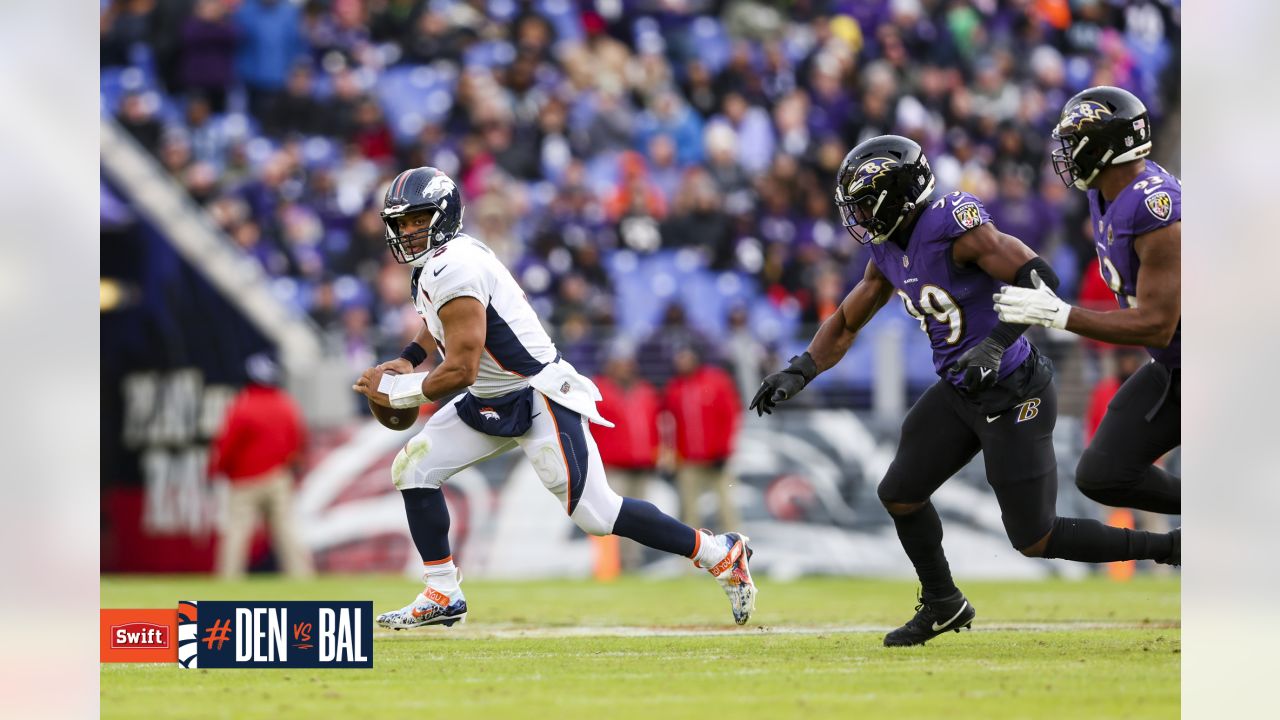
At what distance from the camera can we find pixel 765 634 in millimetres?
7301

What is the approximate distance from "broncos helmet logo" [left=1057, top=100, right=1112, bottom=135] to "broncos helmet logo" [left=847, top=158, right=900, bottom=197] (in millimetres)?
685

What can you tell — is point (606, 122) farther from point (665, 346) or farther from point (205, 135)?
point (205, 135)

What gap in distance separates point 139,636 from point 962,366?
339 cm

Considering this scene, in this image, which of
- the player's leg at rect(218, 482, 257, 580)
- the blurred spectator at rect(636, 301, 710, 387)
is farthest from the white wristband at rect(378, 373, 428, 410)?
the blurred spectator at rect(636, 301, 710, 387)

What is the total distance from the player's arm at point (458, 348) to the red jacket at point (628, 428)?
6.89 metres

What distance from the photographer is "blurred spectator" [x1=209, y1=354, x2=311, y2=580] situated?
43.3 ft

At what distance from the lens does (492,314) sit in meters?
6.74

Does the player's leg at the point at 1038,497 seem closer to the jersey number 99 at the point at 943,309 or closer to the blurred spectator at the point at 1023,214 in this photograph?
the jersey number 99 at the point at 943,309

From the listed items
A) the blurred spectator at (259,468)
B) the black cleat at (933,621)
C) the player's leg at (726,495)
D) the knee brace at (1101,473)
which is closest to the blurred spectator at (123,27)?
the blurred spectator at (259,468)

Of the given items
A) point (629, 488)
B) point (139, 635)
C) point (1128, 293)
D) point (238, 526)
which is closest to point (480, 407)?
point (139, 635)

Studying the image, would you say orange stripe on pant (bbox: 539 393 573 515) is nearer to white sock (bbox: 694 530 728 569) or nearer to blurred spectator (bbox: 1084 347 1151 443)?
white sock (bbox: 694 530 728 569)

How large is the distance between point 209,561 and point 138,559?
707mm

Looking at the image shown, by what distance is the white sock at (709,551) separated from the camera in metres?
6.81

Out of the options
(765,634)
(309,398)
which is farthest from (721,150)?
(765,634)
